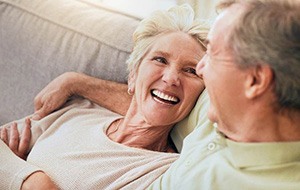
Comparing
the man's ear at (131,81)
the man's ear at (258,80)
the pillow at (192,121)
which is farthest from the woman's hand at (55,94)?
the man's ear at (258,80)

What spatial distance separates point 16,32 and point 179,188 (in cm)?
106

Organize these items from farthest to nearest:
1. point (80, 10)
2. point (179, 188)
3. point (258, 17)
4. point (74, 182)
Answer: point (80, 10) < point (74, 182) < point (179, 188) < point (258, 17)

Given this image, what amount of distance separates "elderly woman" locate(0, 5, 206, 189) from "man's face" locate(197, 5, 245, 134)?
0.37 meters

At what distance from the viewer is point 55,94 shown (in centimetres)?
165

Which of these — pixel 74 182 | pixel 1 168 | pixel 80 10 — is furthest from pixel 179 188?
pixel 80 10

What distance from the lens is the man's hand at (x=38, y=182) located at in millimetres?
1356

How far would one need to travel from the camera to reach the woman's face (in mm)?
1384

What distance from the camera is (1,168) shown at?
145cm

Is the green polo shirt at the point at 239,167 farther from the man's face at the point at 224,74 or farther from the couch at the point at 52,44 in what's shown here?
the couch at the point at 52,44

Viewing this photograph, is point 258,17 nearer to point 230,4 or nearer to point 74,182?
point 230,4

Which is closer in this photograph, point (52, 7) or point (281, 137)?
point (281, 137)

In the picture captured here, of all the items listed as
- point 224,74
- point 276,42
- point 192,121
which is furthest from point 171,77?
point 276,42

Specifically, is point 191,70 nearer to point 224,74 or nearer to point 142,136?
point 142,136

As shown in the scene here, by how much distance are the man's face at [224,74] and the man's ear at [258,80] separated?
15mm
